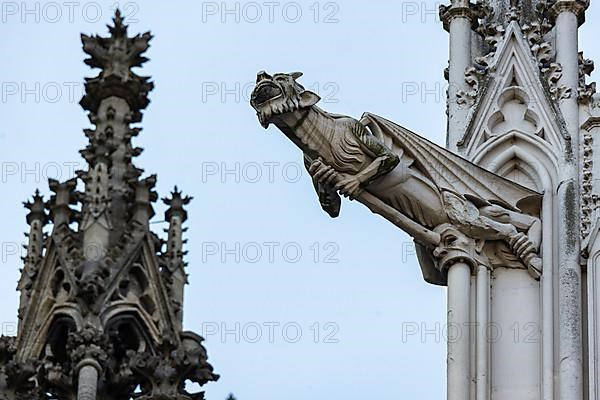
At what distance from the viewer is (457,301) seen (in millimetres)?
18188

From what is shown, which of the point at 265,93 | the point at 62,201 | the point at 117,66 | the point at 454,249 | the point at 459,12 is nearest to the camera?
the point at 265,93

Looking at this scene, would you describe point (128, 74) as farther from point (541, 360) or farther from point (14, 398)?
point (541, 360)

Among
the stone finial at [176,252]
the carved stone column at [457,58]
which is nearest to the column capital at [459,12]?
the carved stone column at [457,58]

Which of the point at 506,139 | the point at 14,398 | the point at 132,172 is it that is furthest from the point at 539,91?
the point at 132,172

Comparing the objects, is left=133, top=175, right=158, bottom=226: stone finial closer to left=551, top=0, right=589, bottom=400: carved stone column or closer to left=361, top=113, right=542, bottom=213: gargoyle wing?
left=551, top=0, right=589, bottom=400: carved stone column

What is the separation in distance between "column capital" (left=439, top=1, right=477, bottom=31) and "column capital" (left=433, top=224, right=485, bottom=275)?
2.04 metres

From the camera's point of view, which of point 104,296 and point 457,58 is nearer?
point 457,58

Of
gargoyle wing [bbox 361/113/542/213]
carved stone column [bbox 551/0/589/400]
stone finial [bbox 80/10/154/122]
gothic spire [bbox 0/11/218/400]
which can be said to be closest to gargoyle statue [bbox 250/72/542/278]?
gargoyle wing [bbox 361/113/542/213]

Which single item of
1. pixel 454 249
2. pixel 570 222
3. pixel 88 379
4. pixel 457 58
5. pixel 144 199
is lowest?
pixel 454 249

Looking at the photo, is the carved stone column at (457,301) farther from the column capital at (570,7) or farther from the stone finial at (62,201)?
the stone finial at (62,201)

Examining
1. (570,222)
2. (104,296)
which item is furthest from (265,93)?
(104,296)

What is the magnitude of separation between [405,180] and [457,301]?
0.91 meters

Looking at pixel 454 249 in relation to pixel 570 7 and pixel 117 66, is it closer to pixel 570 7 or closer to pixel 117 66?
pixel 570 7

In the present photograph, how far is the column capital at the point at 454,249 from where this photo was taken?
60.4 ft
